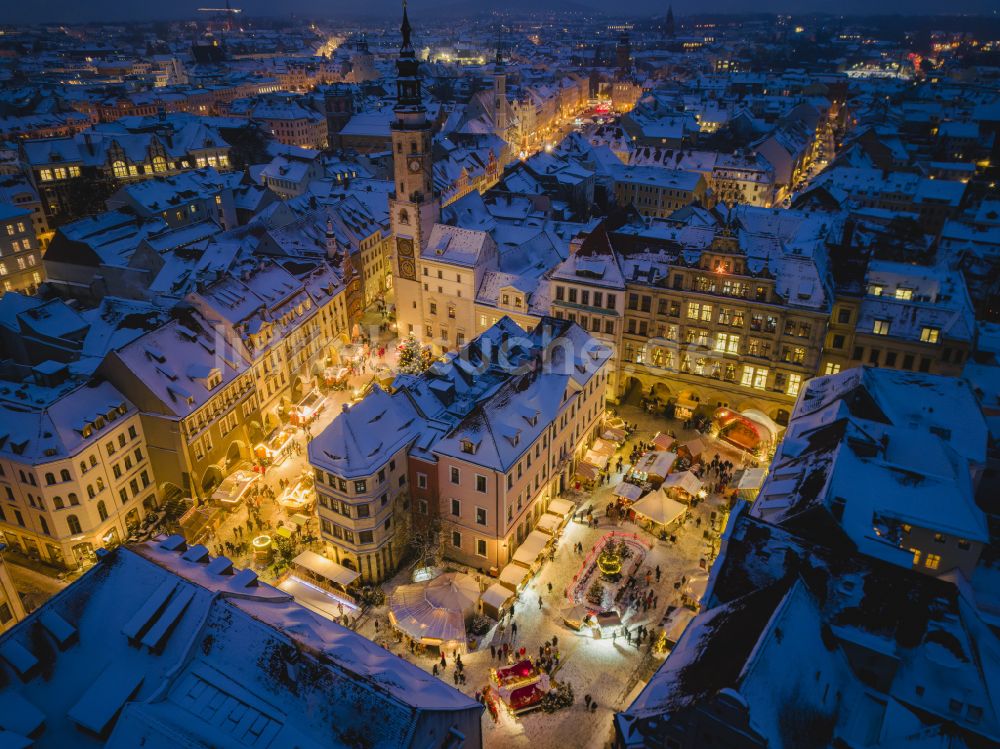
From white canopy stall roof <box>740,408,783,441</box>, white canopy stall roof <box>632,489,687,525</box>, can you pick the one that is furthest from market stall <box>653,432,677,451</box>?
white canopy stall roof <box>632,489,687,525</box>

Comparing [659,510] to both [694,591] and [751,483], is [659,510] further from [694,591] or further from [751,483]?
[694,591]

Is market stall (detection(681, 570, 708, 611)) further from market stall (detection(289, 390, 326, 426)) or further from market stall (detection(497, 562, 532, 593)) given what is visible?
market stall (detection(289, 390, 326, 426))

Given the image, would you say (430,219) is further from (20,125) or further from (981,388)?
(20,125)

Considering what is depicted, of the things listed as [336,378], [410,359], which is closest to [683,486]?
[410,359]

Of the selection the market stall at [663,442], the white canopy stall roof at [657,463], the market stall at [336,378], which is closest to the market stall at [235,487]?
the market stall at [336,378]

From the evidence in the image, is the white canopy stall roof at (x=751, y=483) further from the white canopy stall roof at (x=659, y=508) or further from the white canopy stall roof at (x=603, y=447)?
the white canopy stall roof at (x=603, y=447)

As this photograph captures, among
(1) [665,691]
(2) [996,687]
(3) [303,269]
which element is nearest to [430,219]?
(3) [303,269]
